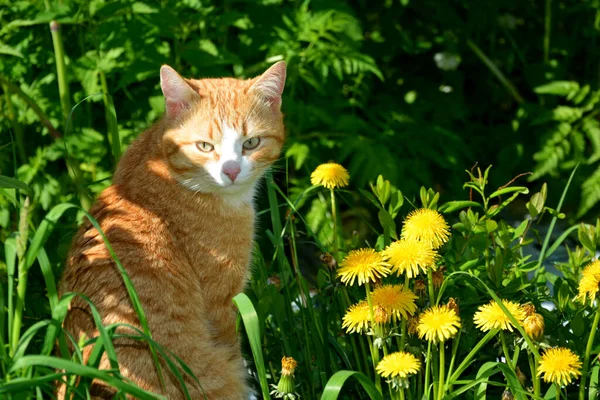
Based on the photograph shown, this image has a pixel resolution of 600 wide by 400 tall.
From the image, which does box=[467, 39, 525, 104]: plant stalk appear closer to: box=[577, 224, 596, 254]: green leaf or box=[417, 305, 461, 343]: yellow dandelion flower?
box=[577, 224, 596, 254]: green leaf

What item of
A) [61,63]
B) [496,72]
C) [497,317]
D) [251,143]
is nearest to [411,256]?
[497,317]

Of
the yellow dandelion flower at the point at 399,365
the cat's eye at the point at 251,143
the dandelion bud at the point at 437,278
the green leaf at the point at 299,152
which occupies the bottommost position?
the green leaf at the point at 299,152

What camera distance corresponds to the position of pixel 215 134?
2.66 meters

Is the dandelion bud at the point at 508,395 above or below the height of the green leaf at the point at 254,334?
below

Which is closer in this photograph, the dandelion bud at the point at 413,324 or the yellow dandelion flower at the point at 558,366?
the yellow dandelion flower at the point at 558,366

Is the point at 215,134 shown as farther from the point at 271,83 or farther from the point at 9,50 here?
the point at 9,50

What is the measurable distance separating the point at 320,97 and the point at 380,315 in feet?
6.40

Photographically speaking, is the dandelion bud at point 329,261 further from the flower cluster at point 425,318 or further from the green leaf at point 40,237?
the green leaf at point 40,237

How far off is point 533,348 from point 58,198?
2111 mm

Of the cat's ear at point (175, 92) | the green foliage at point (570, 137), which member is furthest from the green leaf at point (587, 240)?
the green foliage at point (570, 137)

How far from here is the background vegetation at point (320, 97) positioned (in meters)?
3.15

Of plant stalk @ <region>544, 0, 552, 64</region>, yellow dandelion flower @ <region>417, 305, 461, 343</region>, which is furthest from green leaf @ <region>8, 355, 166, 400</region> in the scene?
plant stalk @ <region>544, 0, 552, 64</region>

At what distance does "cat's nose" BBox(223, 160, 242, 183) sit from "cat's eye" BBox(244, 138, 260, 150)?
126 mm

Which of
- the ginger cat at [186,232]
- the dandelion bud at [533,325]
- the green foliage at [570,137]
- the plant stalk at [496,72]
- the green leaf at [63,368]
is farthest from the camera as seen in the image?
the plant stalk at [496,72]
